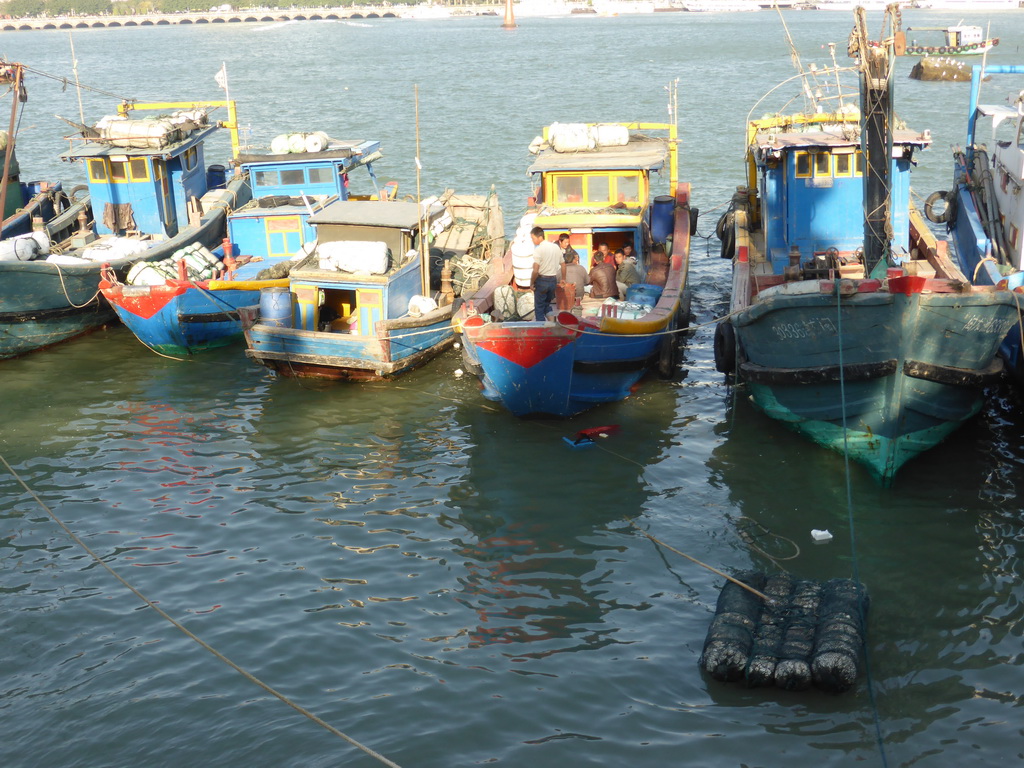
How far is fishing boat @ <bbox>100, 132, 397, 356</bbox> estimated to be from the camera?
18734 mm

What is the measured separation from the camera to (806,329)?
44.2ft

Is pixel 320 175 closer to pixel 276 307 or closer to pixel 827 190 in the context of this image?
pixel 276 307

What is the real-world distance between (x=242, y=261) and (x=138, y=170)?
3.52 metres

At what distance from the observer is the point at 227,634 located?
35.3 feet

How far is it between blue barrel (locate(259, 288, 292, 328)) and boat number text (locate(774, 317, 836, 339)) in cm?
832

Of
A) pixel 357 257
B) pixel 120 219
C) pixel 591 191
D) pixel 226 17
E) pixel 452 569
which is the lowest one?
pixel 452 569

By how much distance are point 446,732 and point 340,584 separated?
9.70 feet

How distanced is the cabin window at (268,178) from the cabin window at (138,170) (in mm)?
2351

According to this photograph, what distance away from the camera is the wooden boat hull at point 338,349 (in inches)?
674

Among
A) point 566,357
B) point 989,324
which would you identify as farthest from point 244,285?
point 989,324

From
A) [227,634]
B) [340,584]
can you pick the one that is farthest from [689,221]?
[227,634]

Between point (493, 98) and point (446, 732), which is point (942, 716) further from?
point (493, 98)

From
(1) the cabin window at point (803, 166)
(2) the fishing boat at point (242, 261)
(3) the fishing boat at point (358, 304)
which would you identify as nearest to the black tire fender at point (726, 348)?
(1) the cabin window at point (803, 166)

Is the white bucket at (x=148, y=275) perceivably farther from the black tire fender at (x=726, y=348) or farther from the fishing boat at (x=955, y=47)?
the fishing boat at (x=955, y=47)
